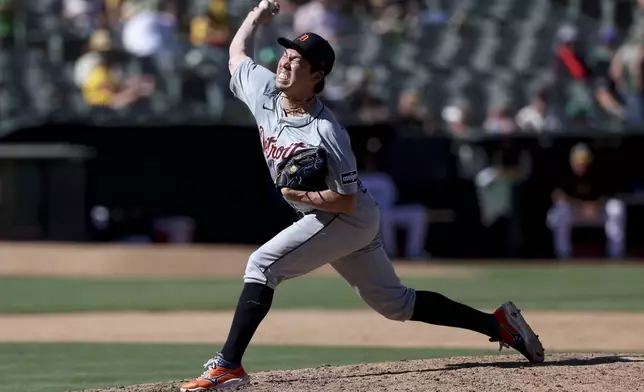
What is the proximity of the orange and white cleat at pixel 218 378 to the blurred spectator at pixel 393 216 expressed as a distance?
8.95 meters

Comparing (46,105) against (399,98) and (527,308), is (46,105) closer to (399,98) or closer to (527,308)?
(399,98)

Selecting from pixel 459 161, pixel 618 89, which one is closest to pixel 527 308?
pixel 459 161

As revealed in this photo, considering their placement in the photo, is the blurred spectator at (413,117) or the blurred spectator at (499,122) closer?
the blurred spectator at (413,117)

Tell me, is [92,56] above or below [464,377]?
above

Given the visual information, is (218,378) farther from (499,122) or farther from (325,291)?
(499,122)

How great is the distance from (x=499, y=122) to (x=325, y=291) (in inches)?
165

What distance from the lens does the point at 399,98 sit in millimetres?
15727

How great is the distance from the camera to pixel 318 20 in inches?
637

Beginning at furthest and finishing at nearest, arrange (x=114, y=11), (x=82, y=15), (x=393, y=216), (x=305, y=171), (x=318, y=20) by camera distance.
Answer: (x=114, y=11), (x=82, y=15), (x=318, y=20), (x=393, y=216), (x=305, y=171)

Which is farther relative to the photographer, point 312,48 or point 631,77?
point 631,77

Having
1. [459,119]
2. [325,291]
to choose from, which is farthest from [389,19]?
[325,291]

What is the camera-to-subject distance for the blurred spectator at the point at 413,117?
14867 mm

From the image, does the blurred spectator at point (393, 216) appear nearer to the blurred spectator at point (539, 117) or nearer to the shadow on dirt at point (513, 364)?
the blurred spectator at point (539, 117)

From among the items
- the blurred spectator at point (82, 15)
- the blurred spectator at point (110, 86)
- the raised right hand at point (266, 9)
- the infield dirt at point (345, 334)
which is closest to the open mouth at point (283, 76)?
the raised right hand at point (266, 9)
